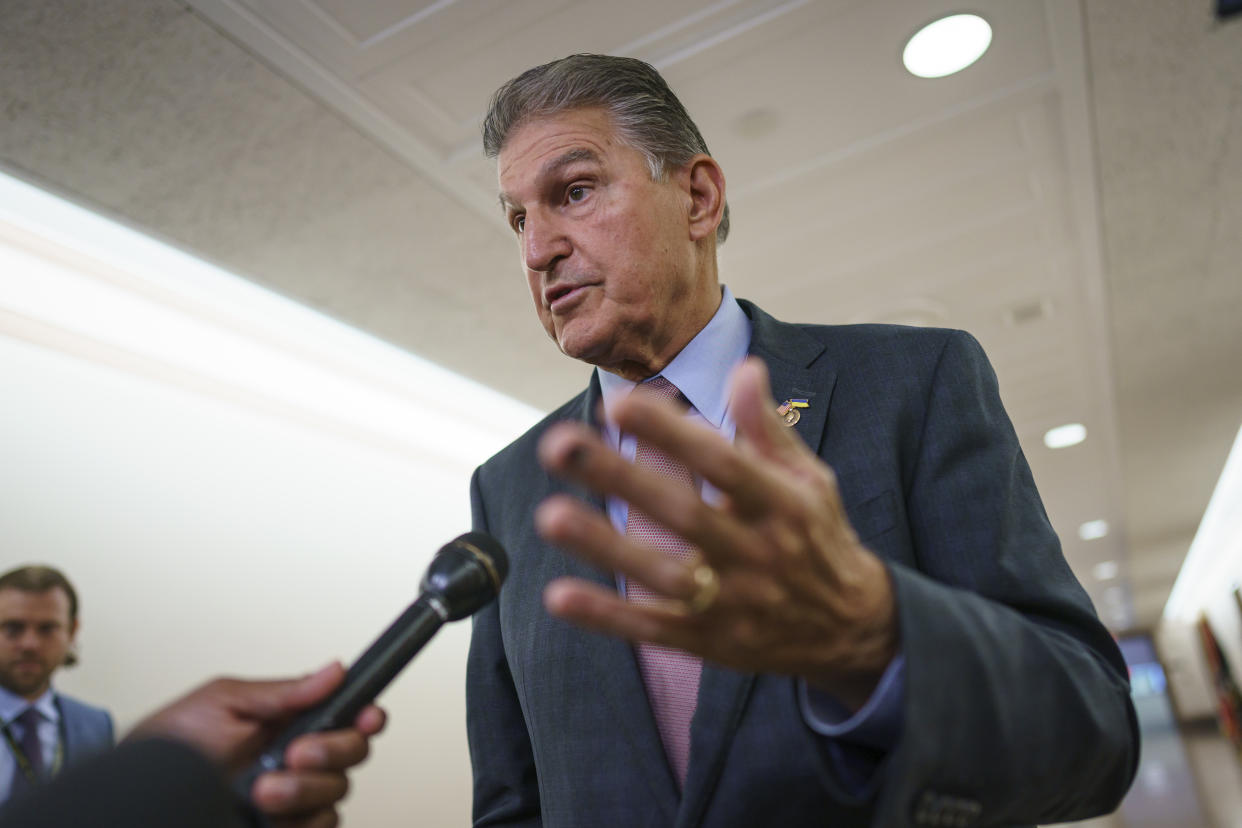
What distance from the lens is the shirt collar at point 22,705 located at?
3.07 meters

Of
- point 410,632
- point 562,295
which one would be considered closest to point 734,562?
point 410,632

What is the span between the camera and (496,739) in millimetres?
1289

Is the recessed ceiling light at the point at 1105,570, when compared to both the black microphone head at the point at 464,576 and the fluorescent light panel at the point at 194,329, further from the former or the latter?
the black microphone head at the point at 464,576

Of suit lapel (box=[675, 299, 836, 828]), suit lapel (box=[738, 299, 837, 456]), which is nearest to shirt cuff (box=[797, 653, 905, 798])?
suit lapel (box=[675, 299, 836, 828])

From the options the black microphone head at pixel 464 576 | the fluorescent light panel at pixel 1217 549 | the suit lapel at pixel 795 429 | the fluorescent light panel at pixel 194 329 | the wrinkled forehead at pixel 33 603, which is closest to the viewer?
the black microphone head at pixel 464 576

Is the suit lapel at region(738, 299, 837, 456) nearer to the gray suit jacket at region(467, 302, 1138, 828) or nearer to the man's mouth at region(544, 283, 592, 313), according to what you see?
the gray suit jacket at region(467, 302, 1138, 828)

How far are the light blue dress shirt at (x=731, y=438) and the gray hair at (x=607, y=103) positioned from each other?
262mm

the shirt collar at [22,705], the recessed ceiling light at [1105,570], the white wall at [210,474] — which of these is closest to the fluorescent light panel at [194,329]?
the white wall at [210,474]

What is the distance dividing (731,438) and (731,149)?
2.54 m

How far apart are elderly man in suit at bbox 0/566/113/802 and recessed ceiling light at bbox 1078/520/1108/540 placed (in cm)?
1045

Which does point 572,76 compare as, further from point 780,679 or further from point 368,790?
point 368,790

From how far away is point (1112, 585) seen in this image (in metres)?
15.8

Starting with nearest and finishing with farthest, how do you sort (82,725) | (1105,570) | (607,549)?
(607,549) → (82,725) → (1105,570)

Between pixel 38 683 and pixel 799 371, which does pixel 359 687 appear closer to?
pixel 799 371
